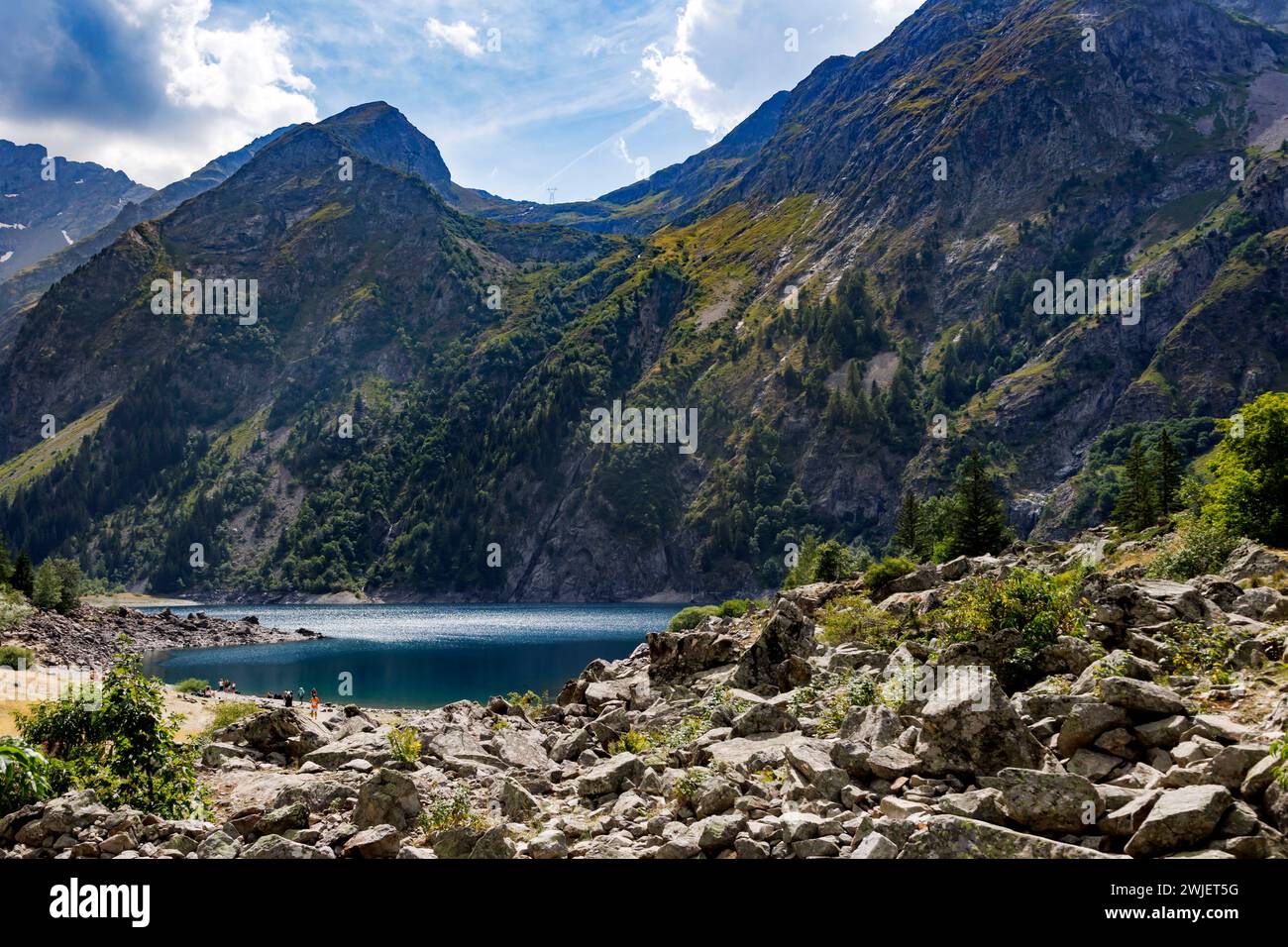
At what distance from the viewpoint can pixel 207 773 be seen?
68.1 ft

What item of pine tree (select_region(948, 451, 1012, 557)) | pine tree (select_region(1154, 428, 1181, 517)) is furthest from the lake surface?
pine tree (select_region(1154, 428, 1181, 517))

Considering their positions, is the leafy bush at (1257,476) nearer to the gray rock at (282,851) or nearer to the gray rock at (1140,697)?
the gray rock at (1140,697)

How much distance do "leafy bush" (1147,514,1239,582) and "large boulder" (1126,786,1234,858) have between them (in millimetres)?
24652

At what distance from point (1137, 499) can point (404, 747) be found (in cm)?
8323

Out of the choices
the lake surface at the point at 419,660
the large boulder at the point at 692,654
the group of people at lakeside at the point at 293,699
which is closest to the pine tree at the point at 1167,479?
the lake surface at the point at 419,660

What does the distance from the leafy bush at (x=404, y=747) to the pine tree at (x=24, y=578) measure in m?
106

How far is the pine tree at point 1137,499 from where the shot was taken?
7735cm

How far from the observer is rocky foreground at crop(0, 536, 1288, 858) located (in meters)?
11.1

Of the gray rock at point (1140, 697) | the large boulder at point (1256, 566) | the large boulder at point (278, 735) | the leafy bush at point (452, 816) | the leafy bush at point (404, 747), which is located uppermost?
the large boulder at point (1256, 566)

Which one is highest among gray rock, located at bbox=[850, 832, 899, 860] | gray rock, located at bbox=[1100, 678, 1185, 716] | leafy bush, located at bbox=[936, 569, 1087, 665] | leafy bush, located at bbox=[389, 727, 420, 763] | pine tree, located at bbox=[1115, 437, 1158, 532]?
pine tree, located at bbox=[1115, 437, 1158, 532]

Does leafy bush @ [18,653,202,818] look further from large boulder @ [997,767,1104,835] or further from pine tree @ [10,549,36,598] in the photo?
pine tree @ [10,549,36,598]
